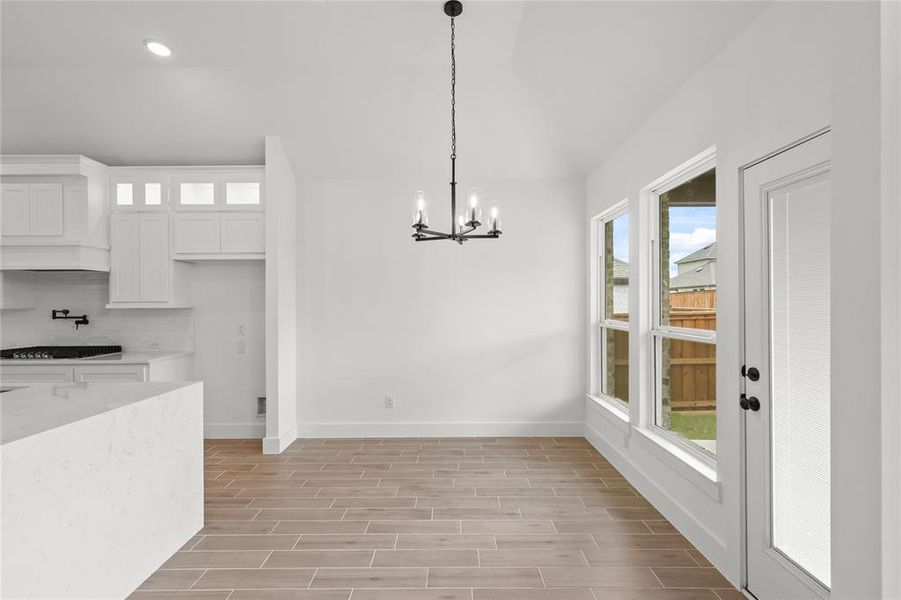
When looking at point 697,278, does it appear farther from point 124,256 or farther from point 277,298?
point 124,256

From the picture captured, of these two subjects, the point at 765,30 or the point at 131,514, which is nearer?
the point at 765,30

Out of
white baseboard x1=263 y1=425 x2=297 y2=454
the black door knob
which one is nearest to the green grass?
the black door knob

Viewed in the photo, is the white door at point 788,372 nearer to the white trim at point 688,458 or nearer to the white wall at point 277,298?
the white trim at point 688,458

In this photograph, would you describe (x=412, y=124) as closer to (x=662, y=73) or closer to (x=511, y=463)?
(x=662, y=73)

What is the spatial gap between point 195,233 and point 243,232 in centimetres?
45

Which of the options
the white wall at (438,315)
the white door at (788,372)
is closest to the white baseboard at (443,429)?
the white wall at (438,315)

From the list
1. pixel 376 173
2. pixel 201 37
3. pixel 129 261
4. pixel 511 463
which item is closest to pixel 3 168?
pixel 129 261

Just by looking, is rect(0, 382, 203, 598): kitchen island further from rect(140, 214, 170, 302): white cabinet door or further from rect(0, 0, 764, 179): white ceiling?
rect(0, 0, 764, 179): white ceiling

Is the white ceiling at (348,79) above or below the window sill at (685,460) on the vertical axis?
above

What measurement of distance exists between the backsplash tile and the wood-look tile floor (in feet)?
5.24

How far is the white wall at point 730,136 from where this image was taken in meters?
1.96

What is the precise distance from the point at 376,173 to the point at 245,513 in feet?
10.6

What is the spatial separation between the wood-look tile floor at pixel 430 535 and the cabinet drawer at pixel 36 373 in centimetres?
142

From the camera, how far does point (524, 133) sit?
457 centimetres
